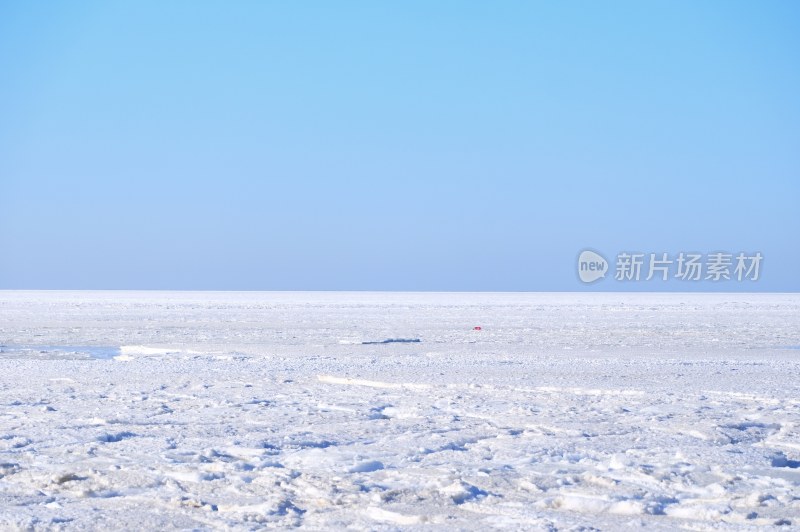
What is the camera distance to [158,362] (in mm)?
10164

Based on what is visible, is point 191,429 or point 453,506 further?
point 191,429

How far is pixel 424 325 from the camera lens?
62.4ft

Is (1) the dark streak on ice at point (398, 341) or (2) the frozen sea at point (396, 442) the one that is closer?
(2) the frozen sea at point (396, 442)

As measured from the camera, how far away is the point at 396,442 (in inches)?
207

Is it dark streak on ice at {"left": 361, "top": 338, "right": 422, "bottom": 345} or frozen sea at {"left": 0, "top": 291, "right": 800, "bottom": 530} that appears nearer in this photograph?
frozen sea at {"left": 0, "top": 291, "right": 800, "bottom": 530}

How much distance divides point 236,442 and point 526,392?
10.3 feet

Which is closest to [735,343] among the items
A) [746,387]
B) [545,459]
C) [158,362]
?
[746,387]

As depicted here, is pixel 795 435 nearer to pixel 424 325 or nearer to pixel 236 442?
pixel 236 442

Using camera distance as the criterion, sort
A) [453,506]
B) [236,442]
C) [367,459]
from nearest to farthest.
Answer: [453,506] < [367,459] < [236,442]

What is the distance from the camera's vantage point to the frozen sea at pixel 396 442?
3.74 metres

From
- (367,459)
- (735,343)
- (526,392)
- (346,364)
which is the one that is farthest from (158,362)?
(735,343)

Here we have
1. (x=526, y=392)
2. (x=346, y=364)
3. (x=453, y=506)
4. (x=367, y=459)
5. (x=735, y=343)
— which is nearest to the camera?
(x=453, y=506)

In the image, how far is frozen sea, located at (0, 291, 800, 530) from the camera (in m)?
3.74

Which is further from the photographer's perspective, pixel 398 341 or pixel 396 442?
pixel 398 341
